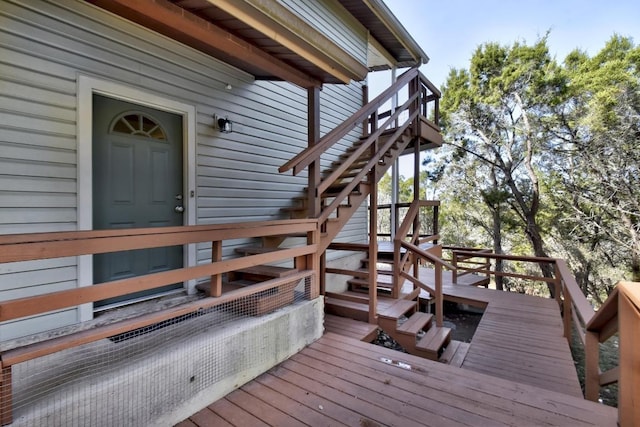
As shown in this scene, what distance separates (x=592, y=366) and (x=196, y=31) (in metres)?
3.71

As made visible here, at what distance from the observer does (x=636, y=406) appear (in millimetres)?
1313

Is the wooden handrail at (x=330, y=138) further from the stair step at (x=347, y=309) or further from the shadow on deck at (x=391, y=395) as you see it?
the stair step at (x=347, y=309)

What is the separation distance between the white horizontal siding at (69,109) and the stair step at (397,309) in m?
2.01

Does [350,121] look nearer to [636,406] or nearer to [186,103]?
[186,103]

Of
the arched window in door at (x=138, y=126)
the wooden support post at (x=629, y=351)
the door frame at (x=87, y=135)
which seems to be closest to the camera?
the wooden support post at (x=629, y=351)

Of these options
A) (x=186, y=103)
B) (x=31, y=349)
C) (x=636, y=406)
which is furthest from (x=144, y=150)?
(x=636, y=406)

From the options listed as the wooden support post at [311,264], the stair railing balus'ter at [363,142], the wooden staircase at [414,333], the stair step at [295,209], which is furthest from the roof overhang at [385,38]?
the wooden staircase at [414,333]

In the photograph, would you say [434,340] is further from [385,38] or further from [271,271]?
[385,38]

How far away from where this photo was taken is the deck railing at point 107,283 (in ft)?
4.24

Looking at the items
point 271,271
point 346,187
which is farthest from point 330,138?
point 271,271

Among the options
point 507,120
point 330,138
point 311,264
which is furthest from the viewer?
point 507,120

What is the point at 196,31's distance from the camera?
2.29 m

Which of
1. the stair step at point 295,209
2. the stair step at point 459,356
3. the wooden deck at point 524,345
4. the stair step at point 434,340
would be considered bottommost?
the stair step at point 459,356

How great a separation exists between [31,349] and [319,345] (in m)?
2.04
